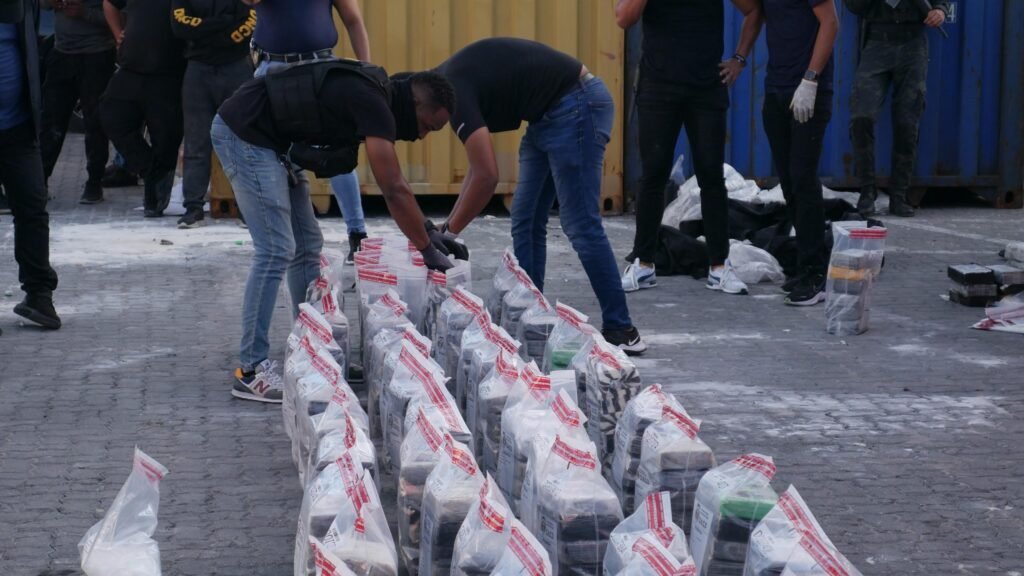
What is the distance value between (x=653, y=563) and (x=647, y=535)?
146mm

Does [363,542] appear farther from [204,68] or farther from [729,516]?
[204,68]

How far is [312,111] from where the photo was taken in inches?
211

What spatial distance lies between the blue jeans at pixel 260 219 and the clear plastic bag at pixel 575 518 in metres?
2.50

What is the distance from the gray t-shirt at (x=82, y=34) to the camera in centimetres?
1133

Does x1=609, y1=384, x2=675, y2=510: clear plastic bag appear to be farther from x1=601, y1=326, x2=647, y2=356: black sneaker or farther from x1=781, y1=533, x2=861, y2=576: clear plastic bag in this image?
x1=601, y1=326, x2=647, y2=356: black sneaker

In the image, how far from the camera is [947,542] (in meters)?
4.31

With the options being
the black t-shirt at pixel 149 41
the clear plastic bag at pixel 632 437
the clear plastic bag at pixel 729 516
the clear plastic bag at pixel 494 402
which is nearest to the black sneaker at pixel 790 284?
the clear plastic bag at pixel 494 402

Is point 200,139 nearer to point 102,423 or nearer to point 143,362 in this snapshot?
point 143,362

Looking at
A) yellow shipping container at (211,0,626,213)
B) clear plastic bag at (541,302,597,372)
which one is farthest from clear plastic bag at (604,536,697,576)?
yellow shipping container at (211,0,626,213)

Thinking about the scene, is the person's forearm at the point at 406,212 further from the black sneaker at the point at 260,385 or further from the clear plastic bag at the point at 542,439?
the clear plastic bag at the point at 542,439

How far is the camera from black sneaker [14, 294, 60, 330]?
23.4ft

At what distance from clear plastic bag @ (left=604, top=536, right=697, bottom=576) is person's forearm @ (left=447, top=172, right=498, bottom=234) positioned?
2.97 meters

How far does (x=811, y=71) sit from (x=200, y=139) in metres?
4.66

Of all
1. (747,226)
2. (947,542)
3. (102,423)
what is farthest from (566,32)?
(947,542)
